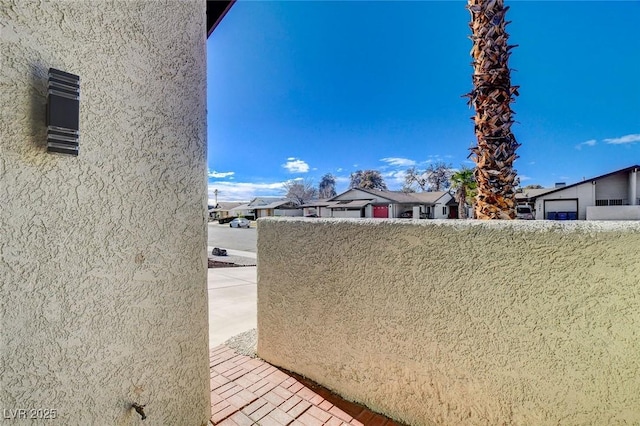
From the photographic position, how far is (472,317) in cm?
257

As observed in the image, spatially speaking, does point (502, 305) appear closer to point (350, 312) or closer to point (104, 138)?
point (350, 312)

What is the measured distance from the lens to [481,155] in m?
6.36

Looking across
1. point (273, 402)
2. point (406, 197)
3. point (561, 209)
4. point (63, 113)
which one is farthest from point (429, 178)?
point (63, 113)

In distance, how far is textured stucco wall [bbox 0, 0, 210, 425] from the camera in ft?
5.30

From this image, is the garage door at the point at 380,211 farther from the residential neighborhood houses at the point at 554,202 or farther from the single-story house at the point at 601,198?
the single-story house at the point at 601,198

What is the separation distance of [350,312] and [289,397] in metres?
1.38

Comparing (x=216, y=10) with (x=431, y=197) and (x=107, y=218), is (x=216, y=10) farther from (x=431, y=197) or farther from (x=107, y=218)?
(x=431, y=197)

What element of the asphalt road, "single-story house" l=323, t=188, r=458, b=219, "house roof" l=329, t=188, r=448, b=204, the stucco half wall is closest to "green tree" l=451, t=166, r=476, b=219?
"single-story house" l=323, t=188, r=458, b=219

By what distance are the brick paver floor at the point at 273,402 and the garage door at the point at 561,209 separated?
36.1 m

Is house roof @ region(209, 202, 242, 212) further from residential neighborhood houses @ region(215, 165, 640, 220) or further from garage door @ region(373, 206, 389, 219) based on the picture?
garage door @ region(373, 206, 389, 219)

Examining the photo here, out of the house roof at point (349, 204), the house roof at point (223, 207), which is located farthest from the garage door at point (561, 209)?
the house roof at point (223, 207)

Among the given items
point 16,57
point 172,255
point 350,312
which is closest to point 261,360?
point 350,312

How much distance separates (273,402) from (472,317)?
259cm

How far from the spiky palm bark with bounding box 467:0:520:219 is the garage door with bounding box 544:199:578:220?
102 ft
